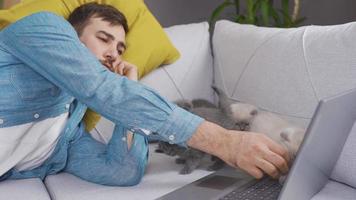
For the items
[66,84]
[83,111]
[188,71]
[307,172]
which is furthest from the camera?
[188,71]

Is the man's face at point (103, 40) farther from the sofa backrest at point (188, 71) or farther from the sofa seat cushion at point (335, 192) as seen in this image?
the sofa seat cushion at point (335, 192)

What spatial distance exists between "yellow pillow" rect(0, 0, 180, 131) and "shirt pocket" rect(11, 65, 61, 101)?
33 centimetres

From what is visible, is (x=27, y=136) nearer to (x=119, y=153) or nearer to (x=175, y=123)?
(x=119, y=153)

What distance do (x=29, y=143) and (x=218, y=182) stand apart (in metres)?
0.51

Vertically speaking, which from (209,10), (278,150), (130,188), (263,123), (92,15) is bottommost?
(209,10)

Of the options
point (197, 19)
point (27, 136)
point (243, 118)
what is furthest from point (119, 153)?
point (197, 19)

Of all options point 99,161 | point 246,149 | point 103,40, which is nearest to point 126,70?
point 103,40

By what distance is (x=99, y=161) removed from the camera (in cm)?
121

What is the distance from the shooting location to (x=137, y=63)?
5.05ft

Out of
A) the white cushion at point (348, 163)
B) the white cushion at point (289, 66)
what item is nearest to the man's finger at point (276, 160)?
the white cushion at point (348, 163)

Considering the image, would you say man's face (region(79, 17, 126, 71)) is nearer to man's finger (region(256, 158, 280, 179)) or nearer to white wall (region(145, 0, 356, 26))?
man's finger (region(256, 158, 280, 179))

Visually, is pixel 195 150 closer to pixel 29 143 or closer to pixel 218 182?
pixel 218 182

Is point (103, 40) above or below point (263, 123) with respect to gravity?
above

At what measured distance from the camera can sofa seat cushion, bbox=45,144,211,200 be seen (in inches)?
Result: 42.0
